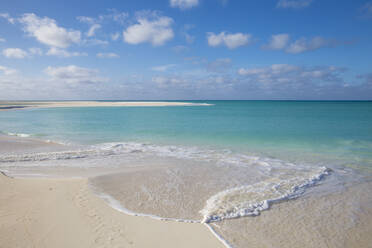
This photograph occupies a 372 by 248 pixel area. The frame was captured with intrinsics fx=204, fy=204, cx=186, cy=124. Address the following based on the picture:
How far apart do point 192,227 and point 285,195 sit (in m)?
3.46

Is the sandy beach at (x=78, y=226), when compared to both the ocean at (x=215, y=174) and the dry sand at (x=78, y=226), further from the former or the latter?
the ocean at (x=215, y=174)

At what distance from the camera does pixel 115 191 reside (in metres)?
6.68

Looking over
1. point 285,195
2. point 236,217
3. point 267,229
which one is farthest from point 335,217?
point 236,217

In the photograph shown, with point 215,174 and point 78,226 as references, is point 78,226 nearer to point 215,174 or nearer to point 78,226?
point 78,226

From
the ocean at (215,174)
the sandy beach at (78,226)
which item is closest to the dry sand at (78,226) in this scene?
the sandy beach at (78,226)

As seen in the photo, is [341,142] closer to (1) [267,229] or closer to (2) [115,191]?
(1) [267,229]

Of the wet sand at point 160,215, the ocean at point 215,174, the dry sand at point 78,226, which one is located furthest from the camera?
the ocean at point 215,174

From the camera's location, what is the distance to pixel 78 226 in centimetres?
471

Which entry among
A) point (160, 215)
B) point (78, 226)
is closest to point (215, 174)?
point (160, 215)

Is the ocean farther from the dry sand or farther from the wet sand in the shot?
the dry sand

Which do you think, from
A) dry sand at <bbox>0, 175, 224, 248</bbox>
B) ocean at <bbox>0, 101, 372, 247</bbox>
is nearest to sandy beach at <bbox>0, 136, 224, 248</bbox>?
dry sand at <bbox>0, 175, 224, 248</bbox>

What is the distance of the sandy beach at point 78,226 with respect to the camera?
4.23m

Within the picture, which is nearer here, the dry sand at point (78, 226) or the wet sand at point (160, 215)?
the dry sand at point (78, 226)

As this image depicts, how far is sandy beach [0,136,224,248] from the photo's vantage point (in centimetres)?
423
